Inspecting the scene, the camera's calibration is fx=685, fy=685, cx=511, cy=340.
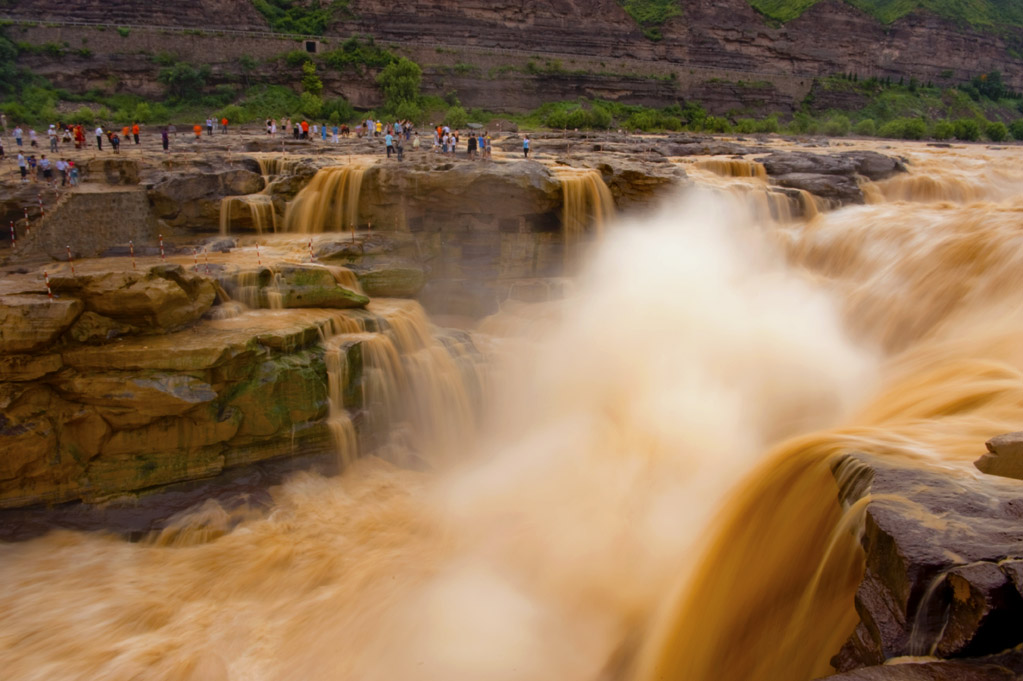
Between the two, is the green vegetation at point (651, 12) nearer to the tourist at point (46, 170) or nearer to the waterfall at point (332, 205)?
the waterfall at point (332, 205)

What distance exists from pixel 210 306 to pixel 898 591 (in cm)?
1146

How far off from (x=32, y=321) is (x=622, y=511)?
30.9ft

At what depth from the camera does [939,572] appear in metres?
4.25

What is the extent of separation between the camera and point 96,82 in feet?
136

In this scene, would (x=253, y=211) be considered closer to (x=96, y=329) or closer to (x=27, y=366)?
(x=96, y=329)

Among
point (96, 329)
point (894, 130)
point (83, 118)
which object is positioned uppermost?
point (894, 130)

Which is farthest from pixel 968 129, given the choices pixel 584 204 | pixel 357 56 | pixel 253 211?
pixel 253 211

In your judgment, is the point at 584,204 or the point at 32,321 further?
the point at 584,204

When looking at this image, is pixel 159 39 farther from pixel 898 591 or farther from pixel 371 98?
pixel 898 591

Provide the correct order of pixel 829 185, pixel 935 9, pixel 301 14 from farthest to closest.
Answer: pixel 935 9
pixel 301 14
pixel 829 185

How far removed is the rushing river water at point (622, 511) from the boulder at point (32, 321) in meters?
3.03

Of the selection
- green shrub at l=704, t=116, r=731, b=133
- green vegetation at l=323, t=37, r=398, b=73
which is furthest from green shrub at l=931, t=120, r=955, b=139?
green vegetation at l=323, t=37, r=398, b=73

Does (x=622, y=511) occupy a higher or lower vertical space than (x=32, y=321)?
lower

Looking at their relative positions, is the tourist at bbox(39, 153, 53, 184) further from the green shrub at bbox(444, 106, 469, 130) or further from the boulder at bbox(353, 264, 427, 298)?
the green shrub at bbox(444, 106, 469, 130)
